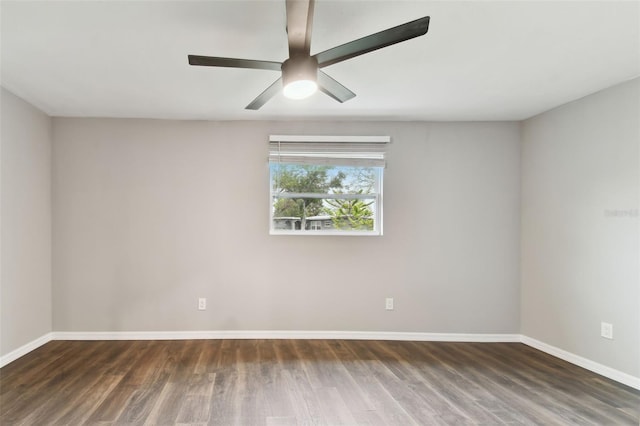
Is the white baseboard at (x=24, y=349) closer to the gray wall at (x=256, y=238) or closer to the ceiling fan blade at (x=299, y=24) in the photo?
the gray wall at (x=256, y=238)

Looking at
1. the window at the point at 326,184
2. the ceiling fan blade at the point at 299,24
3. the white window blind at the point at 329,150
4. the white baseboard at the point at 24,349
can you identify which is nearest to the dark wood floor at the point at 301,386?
the white baseboard at the point at 24,349

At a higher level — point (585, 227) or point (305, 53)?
point (305, 53)

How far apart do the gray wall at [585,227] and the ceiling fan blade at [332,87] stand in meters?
2.29

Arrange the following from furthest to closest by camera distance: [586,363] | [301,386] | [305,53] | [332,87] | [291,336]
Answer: [291,336]
[586,363]
[301,386]
[332,87]
[305,53]

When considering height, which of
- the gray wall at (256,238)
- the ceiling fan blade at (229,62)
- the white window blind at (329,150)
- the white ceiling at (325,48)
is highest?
the white ceiling at (325,48)

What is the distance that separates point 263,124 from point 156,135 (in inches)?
45.2

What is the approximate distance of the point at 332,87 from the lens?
2.11 m

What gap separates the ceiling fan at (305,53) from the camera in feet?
4.99

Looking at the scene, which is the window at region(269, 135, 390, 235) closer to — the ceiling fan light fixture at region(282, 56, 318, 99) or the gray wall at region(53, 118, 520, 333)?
the gray wall at region(53, 118, 520, 333)

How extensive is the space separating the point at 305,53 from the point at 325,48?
1.82 feet

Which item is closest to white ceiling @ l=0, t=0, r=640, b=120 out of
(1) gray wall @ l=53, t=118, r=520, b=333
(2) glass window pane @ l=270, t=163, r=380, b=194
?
(1) gray wall @ l=53, t=118, r=520, b=333

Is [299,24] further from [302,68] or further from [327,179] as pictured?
[327,179]

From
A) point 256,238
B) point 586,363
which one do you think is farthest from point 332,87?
point 586,363

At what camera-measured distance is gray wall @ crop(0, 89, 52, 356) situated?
9.86 feet
